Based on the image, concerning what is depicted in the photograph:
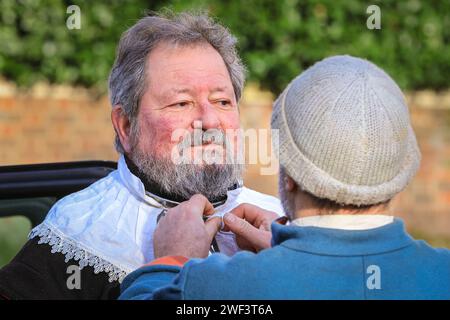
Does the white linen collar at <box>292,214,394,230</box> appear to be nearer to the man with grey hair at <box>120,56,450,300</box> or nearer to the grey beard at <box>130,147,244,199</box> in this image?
the man with grey hair at <box>120,56,450,300</box>

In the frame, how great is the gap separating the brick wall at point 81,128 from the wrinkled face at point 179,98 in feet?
16.6

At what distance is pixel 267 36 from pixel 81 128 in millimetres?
1962

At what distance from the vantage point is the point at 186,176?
3.29 meters

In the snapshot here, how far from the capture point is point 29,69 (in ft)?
27.2

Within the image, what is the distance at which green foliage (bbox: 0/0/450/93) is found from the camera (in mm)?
8203

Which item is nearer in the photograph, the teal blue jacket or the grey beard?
the teal blue jacket

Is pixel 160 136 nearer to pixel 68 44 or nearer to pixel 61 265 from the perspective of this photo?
pixel 61 265

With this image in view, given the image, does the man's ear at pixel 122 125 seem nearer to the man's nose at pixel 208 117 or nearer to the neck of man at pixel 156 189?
the neck of man at pixel 156 189

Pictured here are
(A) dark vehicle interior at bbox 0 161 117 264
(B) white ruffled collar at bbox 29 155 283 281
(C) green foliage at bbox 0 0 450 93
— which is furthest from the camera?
(C) green foliage at bbox 0 0 450 93

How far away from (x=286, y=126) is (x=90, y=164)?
1803mm

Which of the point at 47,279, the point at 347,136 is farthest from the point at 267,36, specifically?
the point at 347,136

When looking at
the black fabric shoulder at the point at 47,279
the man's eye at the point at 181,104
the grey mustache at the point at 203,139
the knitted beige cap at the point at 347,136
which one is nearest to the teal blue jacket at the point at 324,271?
the knitted beige cap at the point at 347,136

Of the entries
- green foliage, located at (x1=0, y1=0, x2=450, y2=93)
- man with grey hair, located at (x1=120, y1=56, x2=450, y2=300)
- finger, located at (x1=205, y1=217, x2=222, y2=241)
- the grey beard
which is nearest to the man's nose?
the grey beard

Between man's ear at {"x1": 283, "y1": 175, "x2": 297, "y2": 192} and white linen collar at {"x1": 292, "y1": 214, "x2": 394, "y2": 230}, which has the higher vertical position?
man's ear at {"x1": 283, "y1": 175, "x2": 297, "y2": 192}
